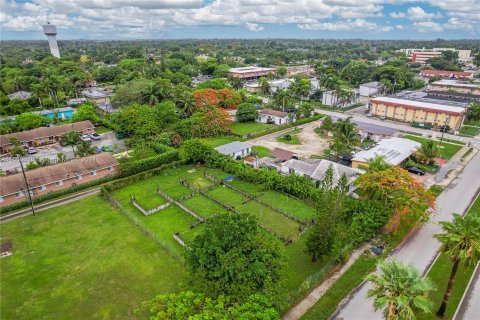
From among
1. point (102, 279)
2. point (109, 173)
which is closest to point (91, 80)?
point (109, 173)

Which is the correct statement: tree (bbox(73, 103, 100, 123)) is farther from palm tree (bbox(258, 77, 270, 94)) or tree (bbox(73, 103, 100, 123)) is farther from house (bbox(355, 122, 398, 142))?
house (bbox(355, 122, 398, 142))

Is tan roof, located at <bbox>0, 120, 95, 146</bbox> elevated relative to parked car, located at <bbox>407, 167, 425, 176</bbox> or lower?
elevated

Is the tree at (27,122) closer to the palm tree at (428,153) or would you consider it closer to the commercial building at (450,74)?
the palm tree at (428,153)

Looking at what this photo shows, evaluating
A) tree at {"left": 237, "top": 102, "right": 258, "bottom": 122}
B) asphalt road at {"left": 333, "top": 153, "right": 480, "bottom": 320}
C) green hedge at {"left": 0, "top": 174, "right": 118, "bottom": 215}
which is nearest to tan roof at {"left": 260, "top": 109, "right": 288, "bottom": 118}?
tree at {"left": 237, "top": 102, "right": 258, "bottom": 122}

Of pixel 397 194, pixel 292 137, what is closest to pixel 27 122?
pixel 292 137

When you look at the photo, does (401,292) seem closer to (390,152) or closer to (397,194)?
(397,194)

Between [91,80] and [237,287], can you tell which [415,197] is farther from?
[91,80]

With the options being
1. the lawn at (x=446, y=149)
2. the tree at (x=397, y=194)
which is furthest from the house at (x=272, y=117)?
the tree at (x=397, y=194)
